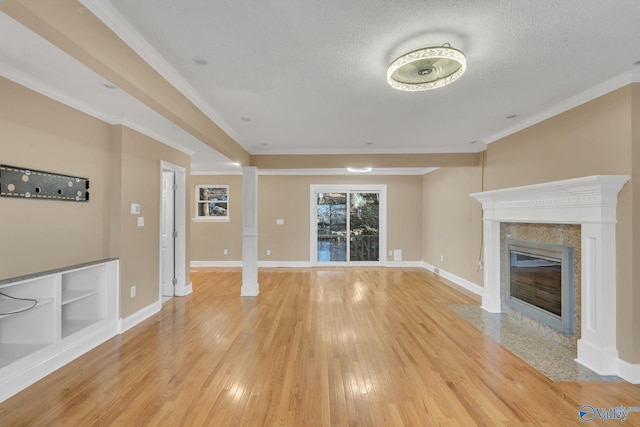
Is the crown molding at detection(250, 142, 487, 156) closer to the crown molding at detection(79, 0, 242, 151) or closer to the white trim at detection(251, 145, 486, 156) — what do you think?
the white trim at detection(251, 145, 486, 156)

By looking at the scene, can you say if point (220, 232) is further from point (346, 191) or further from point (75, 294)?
point (75, 294)

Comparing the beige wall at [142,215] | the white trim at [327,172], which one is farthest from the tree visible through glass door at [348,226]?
the beige wall at [142,215]

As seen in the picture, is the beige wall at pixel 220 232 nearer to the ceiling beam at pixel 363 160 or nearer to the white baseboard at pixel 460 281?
the ceiling beam at pixel 363 160

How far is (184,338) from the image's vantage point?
10.2 feet

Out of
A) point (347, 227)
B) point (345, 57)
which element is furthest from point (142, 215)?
point (347, 227)

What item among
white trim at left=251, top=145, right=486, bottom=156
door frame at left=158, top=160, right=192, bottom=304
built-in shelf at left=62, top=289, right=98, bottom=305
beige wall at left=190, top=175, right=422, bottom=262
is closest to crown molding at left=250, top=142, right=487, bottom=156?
white trim at left=251, top=145, right=486, bottom=156

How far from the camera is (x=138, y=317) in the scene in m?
3.57

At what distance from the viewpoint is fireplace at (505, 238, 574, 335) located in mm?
2861

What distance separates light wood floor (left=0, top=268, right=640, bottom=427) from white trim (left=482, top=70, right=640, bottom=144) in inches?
99.2

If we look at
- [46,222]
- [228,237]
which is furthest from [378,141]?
[228,237]

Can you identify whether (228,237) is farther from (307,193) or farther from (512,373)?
(512,373)

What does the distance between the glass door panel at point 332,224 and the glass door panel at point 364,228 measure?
0.19 m

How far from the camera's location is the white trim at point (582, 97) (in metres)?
2.30

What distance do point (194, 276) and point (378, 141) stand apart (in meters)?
4.91
